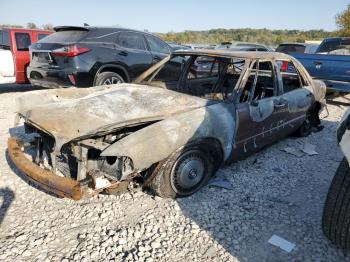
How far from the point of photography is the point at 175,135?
300 centimetres

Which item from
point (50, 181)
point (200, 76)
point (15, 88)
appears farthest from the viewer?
point (15, 88)

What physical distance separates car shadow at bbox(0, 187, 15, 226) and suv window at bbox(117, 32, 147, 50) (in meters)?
4.35

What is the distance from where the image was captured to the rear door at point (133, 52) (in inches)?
272

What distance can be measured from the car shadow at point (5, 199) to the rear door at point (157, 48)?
473 cm

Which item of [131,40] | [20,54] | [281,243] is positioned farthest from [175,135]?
[20,54]

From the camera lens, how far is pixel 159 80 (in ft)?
15.4

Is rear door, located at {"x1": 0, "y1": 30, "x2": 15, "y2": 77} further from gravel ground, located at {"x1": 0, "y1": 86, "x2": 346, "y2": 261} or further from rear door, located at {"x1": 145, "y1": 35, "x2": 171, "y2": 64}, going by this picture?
gravel ground, located at {"x1": 0, "y1": 86, "x2": 346, "y2": 261}

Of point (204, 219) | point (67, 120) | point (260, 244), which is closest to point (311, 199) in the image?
point (260, 244)

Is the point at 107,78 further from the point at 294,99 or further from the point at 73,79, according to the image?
the point at 294,99

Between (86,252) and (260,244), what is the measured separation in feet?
4.74

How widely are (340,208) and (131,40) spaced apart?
593cm

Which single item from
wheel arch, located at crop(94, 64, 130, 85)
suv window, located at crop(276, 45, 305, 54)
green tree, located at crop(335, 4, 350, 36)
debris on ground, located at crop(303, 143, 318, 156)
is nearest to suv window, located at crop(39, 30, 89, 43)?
wheel arch, located at crop(94, 64, 130, 85)

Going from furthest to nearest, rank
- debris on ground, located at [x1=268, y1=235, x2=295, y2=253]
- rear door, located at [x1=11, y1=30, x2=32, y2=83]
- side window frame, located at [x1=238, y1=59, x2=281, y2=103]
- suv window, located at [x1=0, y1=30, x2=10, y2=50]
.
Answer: suv window, located at [x1=0, y1=30, x2=10, y2=50], rear door, located at [x1=11, y1=30, x2=32, y2=83], side window frame, located at [x1=238, y1=59, x2=281, y2=103], debris on ground, located at [x1=268, y1=235, x2=295, y2=253]

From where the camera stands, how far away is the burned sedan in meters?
2.76
